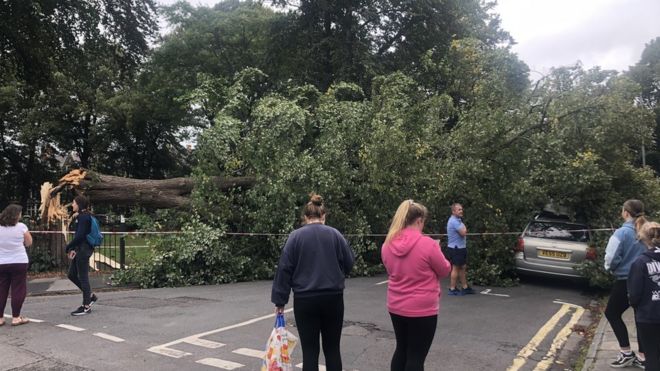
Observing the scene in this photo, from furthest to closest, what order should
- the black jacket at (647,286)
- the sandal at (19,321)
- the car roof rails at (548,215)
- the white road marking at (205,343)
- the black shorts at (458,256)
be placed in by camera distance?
the car roof rails at (548,215) → the black shorts at (458,256) → the sandal at (19,321) → the white road marking at (205,343) → the black jacket at (647,286)

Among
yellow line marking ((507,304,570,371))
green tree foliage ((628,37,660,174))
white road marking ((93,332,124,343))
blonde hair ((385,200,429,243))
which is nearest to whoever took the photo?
blonde hair ((385,200,429,243))

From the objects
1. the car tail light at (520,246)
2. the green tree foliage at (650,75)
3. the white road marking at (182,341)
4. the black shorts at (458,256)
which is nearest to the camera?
the white road marking at (182,341)

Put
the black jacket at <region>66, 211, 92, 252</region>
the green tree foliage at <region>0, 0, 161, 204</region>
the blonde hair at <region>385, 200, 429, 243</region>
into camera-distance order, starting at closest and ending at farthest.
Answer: the blonde hair at <region>385, 200, 429, 243</region>
the black jacket at <region>66, 211, 92, 252</region>
the green tree foliage at <region>0, 0, 161, 204</region>

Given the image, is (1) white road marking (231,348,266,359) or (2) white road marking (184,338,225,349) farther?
(2) white road marking (184,338,225,349)

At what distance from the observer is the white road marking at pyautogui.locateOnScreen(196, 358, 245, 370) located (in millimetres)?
5295

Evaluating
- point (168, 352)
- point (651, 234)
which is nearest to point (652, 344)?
point (651, 234)

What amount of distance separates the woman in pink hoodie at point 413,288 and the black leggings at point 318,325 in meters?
0.47

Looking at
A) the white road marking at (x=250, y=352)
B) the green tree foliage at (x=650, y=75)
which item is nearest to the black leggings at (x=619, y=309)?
the white road marking at (x=250, y=352)

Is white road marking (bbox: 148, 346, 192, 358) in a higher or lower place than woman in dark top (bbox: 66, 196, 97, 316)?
lower

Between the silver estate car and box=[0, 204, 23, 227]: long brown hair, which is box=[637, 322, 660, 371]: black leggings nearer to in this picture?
the silver estate car

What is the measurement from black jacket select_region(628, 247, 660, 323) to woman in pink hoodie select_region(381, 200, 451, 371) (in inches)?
66.6

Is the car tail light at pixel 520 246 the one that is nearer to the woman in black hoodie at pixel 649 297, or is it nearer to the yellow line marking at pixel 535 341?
the yellow line marking at pixel 535 341

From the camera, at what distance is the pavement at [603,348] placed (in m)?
5.40

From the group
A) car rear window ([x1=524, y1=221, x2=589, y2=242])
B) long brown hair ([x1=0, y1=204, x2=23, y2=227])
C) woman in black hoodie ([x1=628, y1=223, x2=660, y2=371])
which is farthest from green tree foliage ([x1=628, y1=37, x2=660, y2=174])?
long brown hair ([x1=0, y1=204, x2=23, y2=227])
